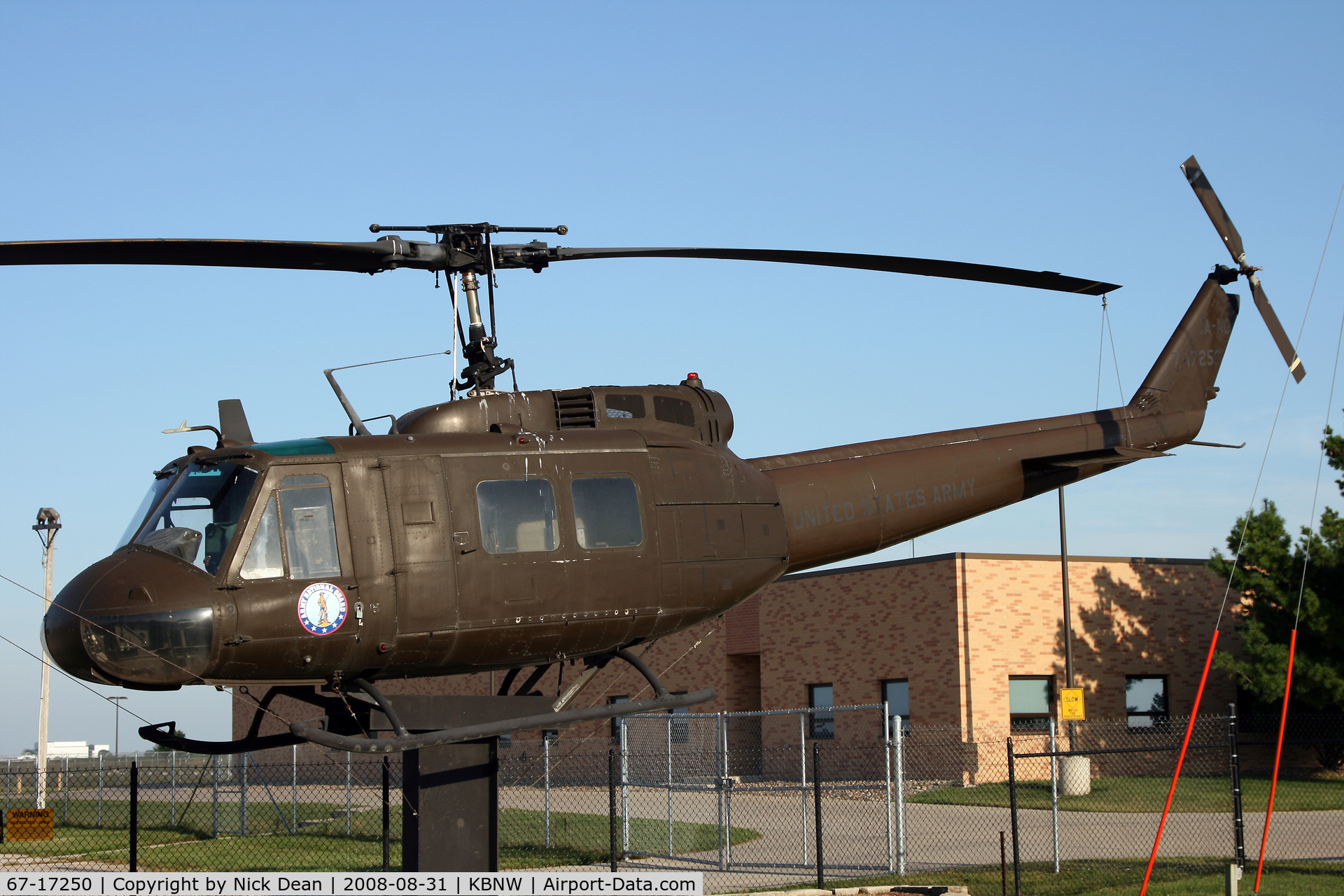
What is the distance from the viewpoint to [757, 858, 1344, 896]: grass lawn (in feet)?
44.5

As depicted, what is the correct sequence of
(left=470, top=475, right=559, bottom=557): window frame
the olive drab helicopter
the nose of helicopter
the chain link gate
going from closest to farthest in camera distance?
the nose of helicopter
the olive drab helicopter
(left=470, top=475, right=559, bottom=557): window frame
the chain link gate

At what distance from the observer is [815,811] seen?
54.9 feet

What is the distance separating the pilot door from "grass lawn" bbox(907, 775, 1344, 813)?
18.0 meters

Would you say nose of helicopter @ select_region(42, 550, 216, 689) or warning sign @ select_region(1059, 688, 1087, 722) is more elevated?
nose of helicopter @ select_region(42, 550, 216, 689)

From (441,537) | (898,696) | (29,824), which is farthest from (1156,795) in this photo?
(29,824)

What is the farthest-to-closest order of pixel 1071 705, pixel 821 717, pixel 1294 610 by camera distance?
pixel 821 717
pixel 1294 610
pixel 1071 705

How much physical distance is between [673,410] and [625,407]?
0.48 metres

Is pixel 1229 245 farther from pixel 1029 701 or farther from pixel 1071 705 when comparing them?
pixel 1029 701

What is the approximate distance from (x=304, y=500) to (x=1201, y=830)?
1627cm

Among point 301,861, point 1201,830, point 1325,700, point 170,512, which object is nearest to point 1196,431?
point 1201,830

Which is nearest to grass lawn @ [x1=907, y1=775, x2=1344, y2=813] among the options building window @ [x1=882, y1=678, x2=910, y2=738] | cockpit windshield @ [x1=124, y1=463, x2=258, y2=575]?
building window @ [x1=882, y1=678, x2=910, y2=738]

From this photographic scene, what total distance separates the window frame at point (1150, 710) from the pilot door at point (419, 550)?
1016 inches

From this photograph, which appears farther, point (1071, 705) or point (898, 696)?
point (898, 696)

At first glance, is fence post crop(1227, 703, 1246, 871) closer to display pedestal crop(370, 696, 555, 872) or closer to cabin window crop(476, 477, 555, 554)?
display pedestal crop(370, 696, 555, 872)
